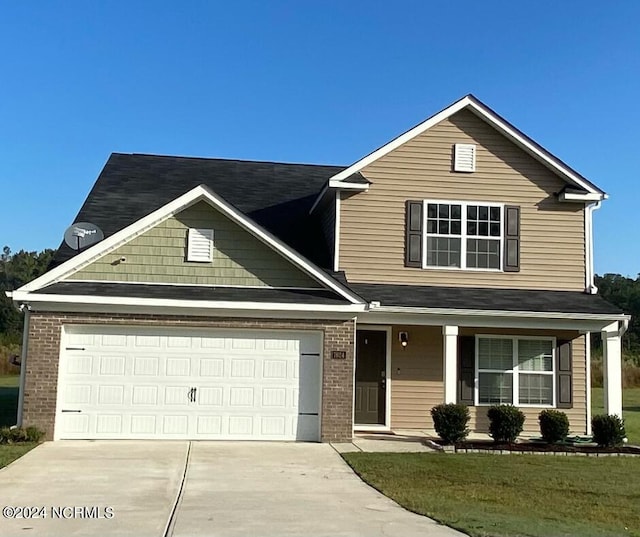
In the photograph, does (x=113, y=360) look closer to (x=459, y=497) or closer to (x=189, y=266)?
(x=189, y=266)

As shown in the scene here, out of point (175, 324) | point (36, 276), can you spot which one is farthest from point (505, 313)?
point (36, 276)

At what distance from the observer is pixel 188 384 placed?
45.9 feet

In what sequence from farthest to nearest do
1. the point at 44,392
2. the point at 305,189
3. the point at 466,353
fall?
the point at 305,189 < the point at 466,353 < the point at 44,392

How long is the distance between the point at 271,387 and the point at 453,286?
16.4 ft

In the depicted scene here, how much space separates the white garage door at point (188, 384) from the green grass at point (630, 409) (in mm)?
7440

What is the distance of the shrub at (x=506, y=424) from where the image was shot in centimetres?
1403

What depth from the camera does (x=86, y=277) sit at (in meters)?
14.0

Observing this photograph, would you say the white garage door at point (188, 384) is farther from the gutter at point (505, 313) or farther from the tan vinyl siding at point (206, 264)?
the gutter at point (505, 313)

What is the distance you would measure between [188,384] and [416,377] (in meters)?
5.33

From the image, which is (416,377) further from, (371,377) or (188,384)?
(188,384)

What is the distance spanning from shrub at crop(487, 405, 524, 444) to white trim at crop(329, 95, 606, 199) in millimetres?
5905

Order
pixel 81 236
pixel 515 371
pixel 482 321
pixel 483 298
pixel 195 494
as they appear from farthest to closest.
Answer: pixel 515 371 → pixel 483 298 → pixel 482 321 → pixel 81 236 → pixel 195 494

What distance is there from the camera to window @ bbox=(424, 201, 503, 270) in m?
16.9

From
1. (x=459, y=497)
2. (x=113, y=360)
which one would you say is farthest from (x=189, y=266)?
(x=459, y=497)
